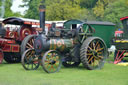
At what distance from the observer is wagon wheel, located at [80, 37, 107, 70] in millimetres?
9039

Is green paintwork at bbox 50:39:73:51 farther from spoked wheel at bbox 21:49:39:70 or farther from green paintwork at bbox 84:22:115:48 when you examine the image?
green paintwork at bbox 84:22:115:48

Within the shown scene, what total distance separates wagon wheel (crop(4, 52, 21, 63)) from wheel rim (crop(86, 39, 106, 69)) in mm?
3777

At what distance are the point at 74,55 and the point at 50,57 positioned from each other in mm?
1172

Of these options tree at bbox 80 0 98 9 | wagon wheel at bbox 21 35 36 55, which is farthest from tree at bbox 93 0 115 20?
wagon wheel at bbox 21 35 36 55

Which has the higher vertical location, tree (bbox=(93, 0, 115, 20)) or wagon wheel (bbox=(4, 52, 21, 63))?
tree (bbox=(93, 0, 115, 20))

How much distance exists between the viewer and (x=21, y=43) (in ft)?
38.5

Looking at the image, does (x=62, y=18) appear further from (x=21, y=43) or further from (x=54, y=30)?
(x=54, y=30)

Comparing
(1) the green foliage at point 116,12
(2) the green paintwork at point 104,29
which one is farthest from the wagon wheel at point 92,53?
(1) the green foliage at point 116,12

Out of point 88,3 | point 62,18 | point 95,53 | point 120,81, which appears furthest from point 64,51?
point 88,3

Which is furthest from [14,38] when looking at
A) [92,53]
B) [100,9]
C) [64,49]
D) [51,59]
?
[100,9]

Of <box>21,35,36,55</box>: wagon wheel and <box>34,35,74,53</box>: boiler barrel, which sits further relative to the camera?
<box>21,35,36,55</box>: wagon wheel

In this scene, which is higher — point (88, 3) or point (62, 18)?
point (88, 3)

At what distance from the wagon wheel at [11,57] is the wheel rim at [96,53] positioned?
3.78 metres

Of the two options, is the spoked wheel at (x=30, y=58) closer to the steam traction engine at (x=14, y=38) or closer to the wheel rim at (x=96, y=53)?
the steam traction engine at (x=14, y=38)
